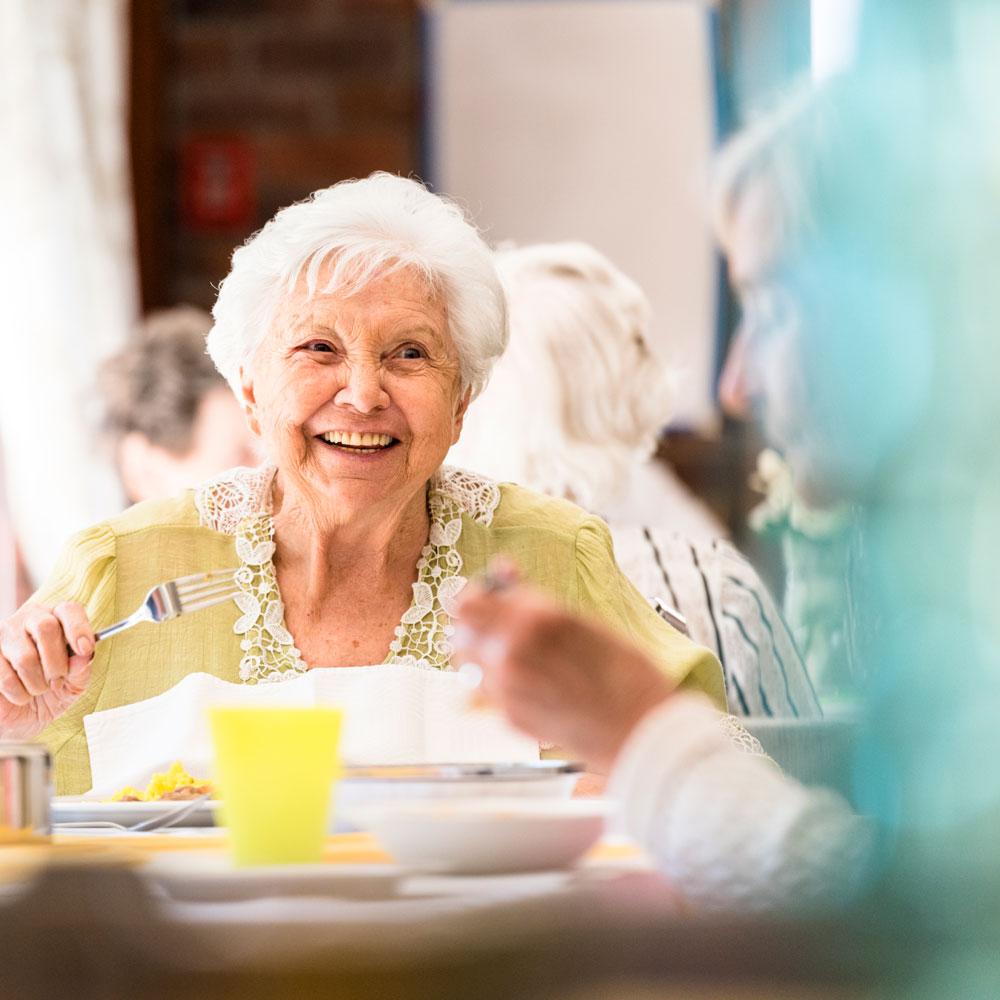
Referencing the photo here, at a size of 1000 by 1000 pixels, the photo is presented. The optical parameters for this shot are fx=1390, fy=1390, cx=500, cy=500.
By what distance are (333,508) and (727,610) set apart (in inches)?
31.8

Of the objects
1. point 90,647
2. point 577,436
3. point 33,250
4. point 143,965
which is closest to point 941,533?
point 143,965

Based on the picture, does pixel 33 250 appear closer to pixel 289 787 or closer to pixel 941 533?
pixel 289 787

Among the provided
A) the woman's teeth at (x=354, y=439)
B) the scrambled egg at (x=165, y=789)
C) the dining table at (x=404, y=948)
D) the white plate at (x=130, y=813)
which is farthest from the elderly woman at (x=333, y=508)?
the dining table at (x=404, y=948)

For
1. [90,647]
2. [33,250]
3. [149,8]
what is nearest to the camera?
[90,647]

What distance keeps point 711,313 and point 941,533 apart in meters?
4.15

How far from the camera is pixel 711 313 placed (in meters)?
4.48

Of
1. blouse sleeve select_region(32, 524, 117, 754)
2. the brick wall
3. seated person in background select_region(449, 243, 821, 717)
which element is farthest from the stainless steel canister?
the brick wall

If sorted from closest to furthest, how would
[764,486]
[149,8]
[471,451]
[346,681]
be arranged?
1. [346,681]
2. [471,451]
3. [764,486]
4. [149,8]

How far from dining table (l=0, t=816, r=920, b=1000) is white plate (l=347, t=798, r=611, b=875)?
13cm

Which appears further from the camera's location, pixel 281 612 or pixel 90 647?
pixel 281 612

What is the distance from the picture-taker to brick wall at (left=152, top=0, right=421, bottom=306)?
4438mm

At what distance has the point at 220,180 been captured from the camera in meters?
4.44

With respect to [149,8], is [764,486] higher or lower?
lower

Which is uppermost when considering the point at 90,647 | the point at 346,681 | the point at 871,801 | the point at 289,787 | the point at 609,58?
the point at 609,58
